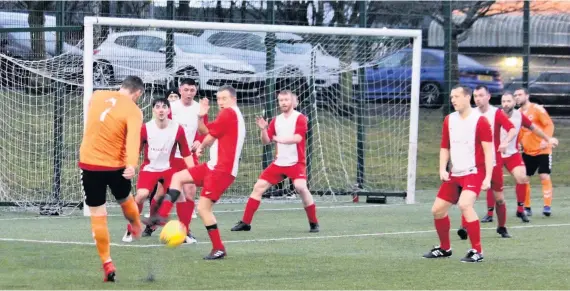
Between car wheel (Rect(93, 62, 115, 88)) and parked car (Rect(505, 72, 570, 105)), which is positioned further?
parked car (Rect(505, 72, 570, 105))

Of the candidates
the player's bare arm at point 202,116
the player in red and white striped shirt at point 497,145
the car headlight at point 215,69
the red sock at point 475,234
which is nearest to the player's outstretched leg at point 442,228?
the red sock at point 475,234

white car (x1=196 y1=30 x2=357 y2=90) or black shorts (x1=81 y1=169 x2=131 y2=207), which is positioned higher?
white car (x1=196 y1=30 x2=357 y2=90)

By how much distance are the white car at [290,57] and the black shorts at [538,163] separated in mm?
3783

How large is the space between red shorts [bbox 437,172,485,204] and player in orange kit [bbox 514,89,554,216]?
4.45 m

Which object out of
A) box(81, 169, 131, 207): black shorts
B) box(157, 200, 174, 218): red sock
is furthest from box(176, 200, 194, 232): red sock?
box(81, 169, 131, 207): black shorts

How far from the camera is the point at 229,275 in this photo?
9609 mm

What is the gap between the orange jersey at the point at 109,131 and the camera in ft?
31.0

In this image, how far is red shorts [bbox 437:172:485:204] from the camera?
35.9ft

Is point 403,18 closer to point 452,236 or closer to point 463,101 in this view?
point 452,236

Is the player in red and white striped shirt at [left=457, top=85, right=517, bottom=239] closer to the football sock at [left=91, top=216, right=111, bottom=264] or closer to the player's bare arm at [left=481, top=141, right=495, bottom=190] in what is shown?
the player's bare arm at [left=481, top=141, right=495, bottom=190]

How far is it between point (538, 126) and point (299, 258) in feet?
20.1

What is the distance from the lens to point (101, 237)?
9.35 metres

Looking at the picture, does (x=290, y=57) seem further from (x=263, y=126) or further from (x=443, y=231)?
(x=443, y=231)

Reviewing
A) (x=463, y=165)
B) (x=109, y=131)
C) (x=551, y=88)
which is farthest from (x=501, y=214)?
(x=551, y=88)
